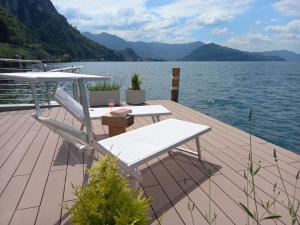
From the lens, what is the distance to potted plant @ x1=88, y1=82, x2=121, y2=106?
807 centimetres

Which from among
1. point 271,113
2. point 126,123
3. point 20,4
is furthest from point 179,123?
point 20,4

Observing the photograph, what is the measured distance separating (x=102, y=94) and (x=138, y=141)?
5216 mm

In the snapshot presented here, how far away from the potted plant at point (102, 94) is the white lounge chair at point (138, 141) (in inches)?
177

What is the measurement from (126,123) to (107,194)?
2.92m

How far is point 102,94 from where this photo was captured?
8102mm

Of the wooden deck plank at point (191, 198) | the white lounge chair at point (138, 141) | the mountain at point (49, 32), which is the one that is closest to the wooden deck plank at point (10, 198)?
the white lounge chair at point (138, 141)

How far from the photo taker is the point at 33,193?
300 centimetres

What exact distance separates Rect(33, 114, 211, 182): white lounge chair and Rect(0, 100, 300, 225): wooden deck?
0.44 metres

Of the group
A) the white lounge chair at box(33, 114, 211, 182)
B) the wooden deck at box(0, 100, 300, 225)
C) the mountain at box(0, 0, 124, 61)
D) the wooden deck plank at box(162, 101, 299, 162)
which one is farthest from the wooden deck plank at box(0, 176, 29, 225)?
the mountain at box(0, 0, 124, 61)

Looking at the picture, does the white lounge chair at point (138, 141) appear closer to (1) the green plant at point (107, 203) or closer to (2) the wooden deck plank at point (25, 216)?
(2) the wooden deck plank at point (25, 216)

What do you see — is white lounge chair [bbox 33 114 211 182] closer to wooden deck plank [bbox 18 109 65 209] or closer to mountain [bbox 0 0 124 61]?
wooden deck plank [bbox 18 109 65 209]

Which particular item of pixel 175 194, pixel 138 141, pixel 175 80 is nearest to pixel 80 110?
pixel 138 141

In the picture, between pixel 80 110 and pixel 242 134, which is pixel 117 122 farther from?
pixel 242 134

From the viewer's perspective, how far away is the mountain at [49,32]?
9844 cm
